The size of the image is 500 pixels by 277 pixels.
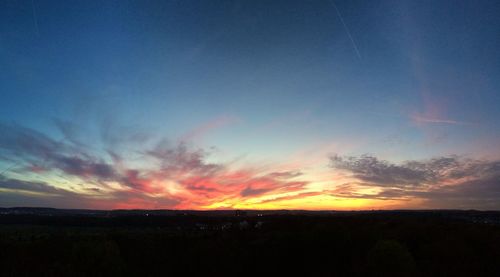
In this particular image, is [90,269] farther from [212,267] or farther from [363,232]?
[363,232]

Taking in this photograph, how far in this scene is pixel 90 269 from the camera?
220 feet

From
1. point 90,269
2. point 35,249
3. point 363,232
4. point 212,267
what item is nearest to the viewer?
point 90,269

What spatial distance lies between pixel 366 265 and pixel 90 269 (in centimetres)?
4969

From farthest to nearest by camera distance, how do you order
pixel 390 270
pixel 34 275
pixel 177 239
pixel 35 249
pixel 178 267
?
pixel 177 239, pixel 35 249, pixel 178 267, pixel 390 270, pixel 34 275

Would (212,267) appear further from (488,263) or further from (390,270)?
(488,263)

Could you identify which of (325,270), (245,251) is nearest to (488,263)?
(325,270)

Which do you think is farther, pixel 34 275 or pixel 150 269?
pixel 150 269

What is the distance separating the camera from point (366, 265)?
6309 centimetres

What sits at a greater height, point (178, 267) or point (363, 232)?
point (363, 232)

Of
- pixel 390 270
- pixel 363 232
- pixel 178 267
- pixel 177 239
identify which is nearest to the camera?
pixel 390 270

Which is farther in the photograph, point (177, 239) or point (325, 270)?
point (177, 239)

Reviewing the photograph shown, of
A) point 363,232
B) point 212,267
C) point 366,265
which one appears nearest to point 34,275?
point 212,267

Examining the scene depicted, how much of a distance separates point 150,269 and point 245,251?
75.5 ft

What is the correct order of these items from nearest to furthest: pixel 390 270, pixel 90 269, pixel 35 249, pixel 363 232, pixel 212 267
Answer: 1. pixel 390 270
2. pixel 90 269
3. pixel 212 267
4. pixel 363 232
5. pixel 35 249
